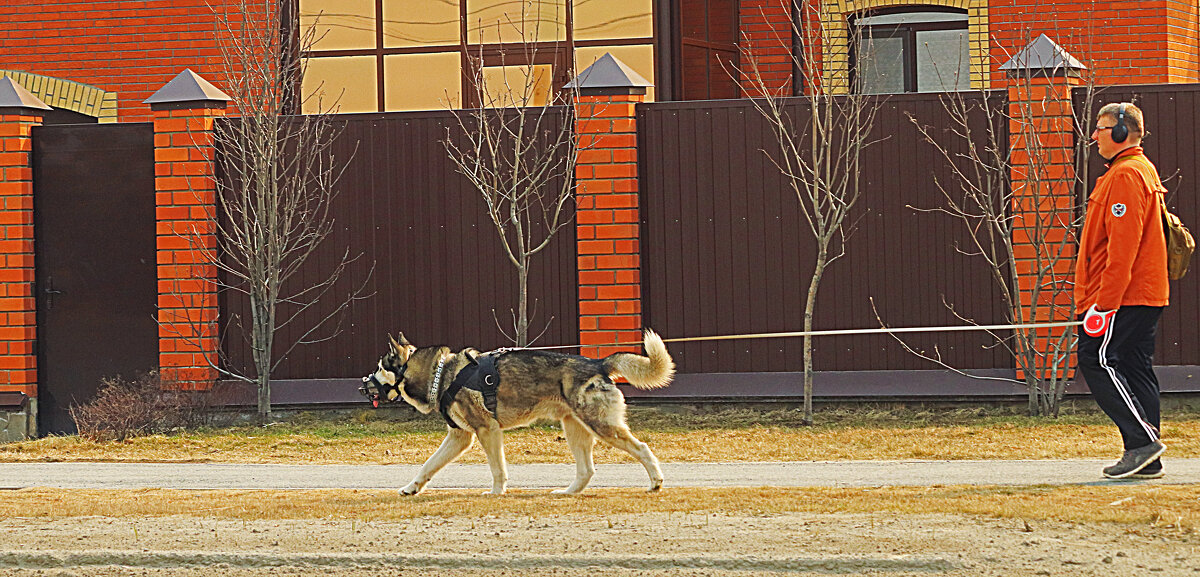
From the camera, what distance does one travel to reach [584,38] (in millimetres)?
15125

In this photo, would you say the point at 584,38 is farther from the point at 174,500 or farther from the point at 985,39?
the point at 174,500

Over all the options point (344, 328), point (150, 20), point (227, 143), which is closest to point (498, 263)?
point (344, 328)

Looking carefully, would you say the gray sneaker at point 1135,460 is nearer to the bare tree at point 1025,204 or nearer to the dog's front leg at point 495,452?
the bare tree at point 1025,204

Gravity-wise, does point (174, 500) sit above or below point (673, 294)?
below

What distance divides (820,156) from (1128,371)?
3.90 metres

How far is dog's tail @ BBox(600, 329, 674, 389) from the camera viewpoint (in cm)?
742

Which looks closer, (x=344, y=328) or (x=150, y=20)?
(x=344, y=328)

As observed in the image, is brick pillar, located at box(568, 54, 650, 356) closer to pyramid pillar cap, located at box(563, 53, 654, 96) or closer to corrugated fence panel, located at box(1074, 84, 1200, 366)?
pyramid pillar cap, located at box(563, 53, 654, 96)

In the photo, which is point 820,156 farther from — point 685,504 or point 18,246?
point 18,246

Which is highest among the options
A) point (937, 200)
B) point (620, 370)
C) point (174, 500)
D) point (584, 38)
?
point (584, 38)

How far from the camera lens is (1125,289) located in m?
7.48

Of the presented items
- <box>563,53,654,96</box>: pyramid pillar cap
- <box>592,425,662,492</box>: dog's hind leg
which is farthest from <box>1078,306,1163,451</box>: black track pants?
<box>563,53,654,96</box>: pyramid pillar cap

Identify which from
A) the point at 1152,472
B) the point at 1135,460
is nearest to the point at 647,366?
the point at 1135,460

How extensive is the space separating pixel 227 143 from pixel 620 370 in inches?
213
